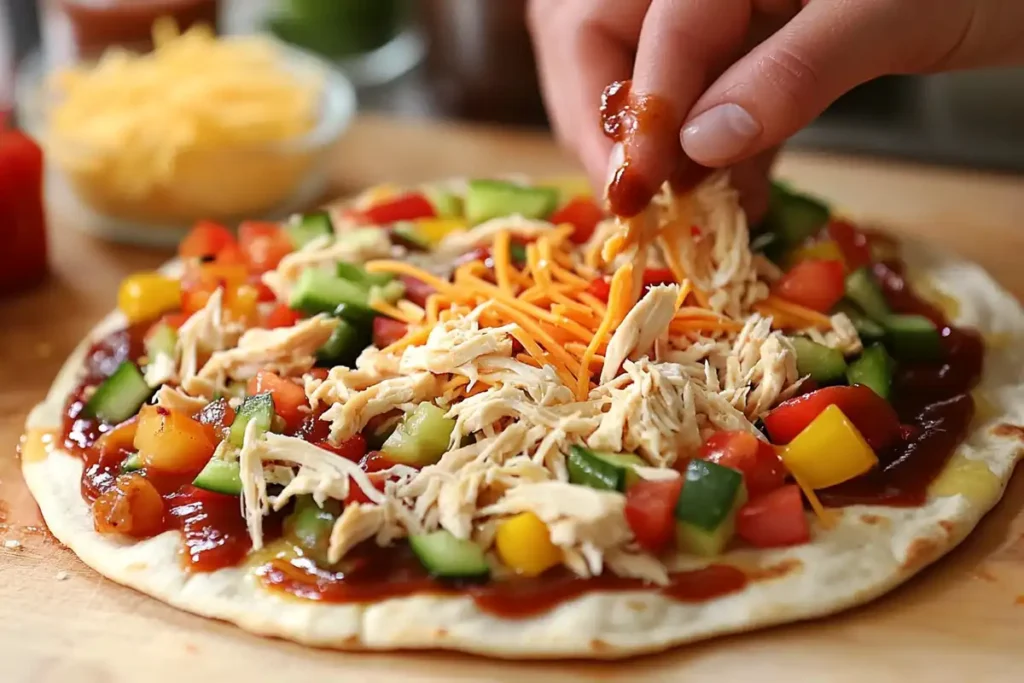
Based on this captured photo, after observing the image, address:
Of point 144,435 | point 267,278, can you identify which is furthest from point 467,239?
point 144,435

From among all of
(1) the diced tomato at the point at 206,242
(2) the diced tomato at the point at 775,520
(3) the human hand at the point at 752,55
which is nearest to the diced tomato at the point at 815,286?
(3) the human hand at the point at 752,55

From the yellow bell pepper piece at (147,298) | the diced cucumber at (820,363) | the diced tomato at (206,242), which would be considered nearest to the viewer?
the diced cucumber at (820,363)

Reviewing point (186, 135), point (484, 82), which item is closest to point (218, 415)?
point (186, 135)

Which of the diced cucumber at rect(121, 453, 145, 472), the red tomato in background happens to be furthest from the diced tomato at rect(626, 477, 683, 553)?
the red tomato in background

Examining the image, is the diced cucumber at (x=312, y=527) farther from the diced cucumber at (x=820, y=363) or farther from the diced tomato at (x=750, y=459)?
the diced cucumber at (x=820, y=363)

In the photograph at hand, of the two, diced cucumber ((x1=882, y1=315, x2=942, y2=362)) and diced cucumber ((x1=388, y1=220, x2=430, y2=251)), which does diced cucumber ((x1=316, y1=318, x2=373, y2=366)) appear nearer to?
diced cucumber ((x1=388, y1=220, x2=430, y2=251))

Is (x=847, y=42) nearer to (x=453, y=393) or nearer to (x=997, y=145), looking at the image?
(x=453, y=393)

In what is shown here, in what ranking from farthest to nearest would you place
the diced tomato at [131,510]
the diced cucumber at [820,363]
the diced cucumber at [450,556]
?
1. the diced cucumber at [820,363]
2. the diced tomato at [131,510]
3. the diced cucumber at [450,556]

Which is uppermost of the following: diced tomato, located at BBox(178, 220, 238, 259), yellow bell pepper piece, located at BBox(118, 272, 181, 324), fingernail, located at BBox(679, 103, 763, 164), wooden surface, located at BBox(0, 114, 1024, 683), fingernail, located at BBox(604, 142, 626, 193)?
fingernail, located at BBox(679, 103, 763, 164)
